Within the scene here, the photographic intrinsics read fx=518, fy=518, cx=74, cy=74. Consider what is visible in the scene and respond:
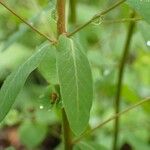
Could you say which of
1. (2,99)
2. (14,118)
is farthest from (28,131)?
(2,99)

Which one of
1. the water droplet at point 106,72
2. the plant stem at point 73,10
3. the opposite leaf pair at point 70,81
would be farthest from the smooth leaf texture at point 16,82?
the water droplet at point 106,72

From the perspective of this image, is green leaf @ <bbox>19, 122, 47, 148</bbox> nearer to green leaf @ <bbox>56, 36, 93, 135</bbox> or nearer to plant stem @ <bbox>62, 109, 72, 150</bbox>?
plant stem @ <bbox>62, 109, 72, 150</bbox>

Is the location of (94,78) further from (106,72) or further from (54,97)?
(54,97)

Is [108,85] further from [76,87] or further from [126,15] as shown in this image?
[76,87]

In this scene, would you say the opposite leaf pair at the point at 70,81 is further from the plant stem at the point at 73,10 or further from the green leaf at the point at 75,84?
the plant stem at the point at 73,10

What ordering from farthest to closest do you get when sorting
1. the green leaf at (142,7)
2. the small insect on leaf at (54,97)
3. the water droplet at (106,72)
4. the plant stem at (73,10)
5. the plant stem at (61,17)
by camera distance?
1. the water droplet at (106,72)
2. the plant stem at (73,10)
3. the small insect on leaf at (54,97)
4. the plant stem at (61,17)
5. the green leaf at (142,7)

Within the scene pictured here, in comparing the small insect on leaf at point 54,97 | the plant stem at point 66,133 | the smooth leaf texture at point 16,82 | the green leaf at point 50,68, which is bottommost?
the plant stem at point 66,133

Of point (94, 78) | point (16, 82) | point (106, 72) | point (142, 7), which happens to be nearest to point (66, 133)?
point (16, 82)
